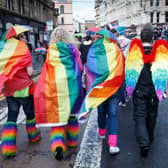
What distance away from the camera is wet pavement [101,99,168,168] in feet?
11.4

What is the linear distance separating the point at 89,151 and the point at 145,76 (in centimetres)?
140

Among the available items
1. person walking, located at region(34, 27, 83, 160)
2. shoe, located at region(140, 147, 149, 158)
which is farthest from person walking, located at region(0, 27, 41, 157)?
shoe, located at region(140, 147, 149, 158)

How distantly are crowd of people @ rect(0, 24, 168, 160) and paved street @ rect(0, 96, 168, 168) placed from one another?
0.45 feet

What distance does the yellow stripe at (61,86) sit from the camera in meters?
3.50

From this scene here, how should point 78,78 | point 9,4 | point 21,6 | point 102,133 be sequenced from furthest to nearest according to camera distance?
1. point 21,6
2. point 9,4
3. point 102,133
4. point 78,78

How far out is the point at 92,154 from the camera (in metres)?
3.78

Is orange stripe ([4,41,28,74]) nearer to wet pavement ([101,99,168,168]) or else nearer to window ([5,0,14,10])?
wet pavement ([101,99,168,168])

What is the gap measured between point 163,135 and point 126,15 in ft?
376

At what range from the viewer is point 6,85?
3709mm

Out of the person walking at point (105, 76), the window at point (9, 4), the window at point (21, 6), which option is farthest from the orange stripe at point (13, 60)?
the window at point (21, 6)

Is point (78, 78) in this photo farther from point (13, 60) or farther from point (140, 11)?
point (140, 11)

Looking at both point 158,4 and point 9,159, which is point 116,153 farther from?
point 158,4

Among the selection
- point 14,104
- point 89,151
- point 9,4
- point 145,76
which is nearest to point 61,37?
point 14,104

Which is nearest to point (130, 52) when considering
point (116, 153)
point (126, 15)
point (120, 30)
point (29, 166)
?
point (116, 153)
